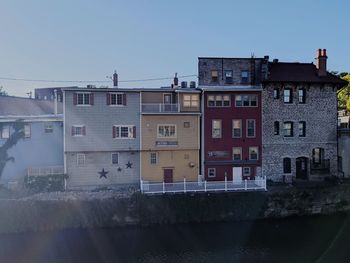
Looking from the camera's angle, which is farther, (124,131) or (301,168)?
(301,168)

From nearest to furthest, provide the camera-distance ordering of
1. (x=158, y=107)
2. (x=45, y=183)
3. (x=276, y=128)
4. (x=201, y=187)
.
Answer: (x=201, y=187) → (x=45, y=183) → (x=158, y=107) → (x=276, y=128)

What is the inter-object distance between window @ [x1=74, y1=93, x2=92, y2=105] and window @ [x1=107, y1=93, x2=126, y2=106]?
65.9 inches

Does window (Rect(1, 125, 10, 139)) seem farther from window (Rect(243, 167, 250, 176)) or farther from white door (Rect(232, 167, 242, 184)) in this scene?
window (Rect(243, 167, 250, 176))

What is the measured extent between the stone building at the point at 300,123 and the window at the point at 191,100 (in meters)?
6.38

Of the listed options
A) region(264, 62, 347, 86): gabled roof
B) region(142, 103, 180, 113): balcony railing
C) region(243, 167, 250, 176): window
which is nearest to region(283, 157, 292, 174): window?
region(243, 167, 250, 176): window

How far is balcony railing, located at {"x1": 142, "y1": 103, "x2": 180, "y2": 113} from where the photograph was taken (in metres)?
A: 28.5

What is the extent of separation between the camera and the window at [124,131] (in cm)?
2811

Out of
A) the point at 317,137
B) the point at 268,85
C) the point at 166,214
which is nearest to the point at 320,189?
the point at 317,137

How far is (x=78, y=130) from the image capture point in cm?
2758

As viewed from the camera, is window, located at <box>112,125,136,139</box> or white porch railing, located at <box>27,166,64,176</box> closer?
white porch railing, located at <box>27,166,64,176</box>

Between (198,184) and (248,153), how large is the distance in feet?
19.0

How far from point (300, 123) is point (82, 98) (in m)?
20.0

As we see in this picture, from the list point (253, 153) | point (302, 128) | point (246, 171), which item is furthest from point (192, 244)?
point (302, 128)

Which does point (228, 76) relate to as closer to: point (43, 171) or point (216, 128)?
point (216, 128)
